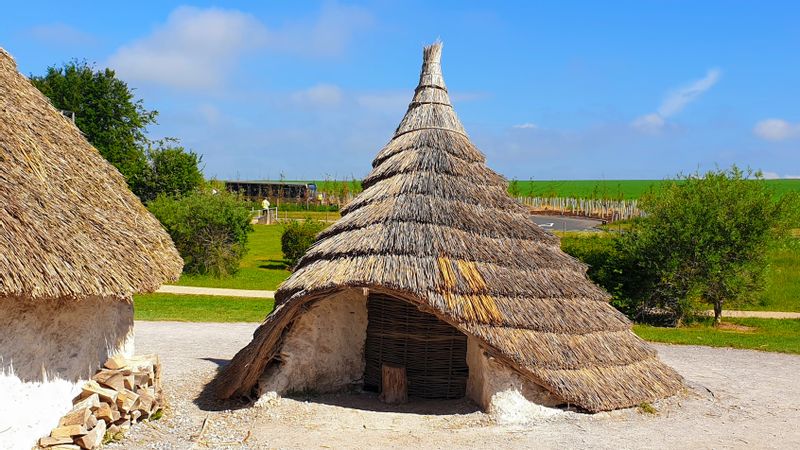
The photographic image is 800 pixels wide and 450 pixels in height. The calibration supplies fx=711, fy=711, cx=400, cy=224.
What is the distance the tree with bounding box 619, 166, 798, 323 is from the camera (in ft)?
76.1

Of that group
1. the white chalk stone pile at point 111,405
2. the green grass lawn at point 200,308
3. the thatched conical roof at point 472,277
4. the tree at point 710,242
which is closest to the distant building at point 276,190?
the green grass lawn at point 200,308

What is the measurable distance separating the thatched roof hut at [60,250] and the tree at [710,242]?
16881 millimetres

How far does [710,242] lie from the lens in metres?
23.3

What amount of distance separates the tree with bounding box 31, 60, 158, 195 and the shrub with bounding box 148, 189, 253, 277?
40.2ft

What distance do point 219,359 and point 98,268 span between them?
7113mm

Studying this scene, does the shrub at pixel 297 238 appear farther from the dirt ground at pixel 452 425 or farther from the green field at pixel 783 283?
the dirt ground at pixel 452 425

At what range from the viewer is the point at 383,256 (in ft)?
38.2

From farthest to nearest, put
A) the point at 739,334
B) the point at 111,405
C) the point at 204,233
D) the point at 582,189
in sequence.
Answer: the point at 582,189
the point at 204,233
the point at 739,334
the point at 111,405

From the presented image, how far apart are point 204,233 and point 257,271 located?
344cm

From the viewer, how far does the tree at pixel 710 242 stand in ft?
76.1

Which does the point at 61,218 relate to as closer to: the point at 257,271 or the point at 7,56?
the point at 7,56

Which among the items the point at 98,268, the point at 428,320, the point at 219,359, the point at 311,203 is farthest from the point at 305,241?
the point at 311,203

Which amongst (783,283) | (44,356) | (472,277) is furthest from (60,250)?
(783,283)

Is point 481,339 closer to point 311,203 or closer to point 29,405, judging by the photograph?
point 29,405
